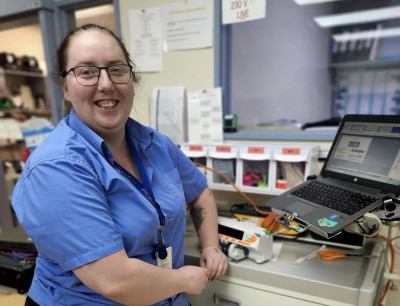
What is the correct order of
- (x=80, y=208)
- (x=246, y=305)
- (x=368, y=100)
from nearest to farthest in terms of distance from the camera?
(x=80, y=208) → (x=246, y=305) → (x=368, y=100)

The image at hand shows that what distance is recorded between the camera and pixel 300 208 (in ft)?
2.74

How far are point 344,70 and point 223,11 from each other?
7.96 ft

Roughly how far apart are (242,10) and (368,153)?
2.67 feet

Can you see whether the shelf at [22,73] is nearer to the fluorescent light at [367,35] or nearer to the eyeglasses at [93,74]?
the eyeglasses at [93,74]

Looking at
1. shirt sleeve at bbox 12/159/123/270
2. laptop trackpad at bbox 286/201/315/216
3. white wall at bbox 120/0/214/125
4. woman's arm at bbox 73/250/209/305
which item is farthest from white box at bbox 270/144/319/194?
shirt sleeve at bbox 12/159/123/270

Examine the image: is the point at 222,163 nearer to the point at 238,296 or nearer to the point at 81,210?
the point at 238,296

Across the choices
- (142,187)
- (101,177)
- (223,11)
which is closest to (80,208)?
(101,177)

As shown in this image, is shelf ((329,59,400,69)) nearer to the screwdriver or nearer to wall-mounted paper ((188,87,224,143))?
wall-mounted paper ((188,87,224,143))

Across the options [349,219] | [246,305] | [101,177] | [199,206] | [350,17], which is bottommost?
[246,305]

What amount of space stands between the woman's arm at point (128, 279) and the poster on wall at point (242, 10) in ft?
3.57

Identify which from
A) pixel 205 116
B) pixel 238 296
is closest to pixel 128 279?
pixel 238 296

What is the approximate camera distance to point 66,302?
73 centimetres

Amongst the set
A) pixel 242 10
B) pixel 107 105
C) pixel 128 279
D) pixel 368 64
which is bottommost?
pixel 128 279

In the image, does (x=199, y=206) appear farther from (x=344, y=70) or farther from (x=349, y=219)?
(x=344, y=70)
